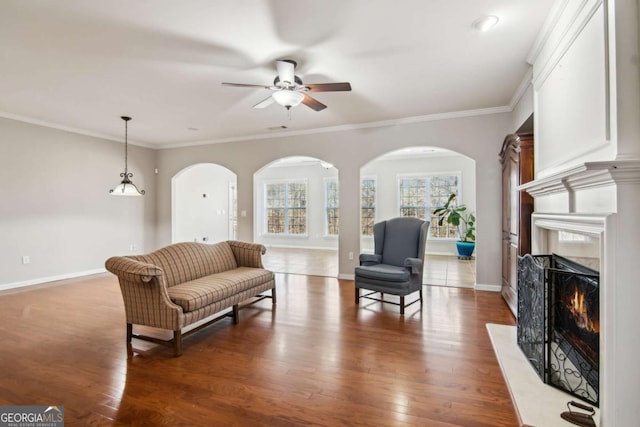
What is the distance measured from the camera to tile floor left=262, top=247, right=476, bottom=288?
5.70 metres

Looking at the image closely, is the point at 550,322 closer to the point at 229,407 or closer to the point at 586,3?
the point at 586,3

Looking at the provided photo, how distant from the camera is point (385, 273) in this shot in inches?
153

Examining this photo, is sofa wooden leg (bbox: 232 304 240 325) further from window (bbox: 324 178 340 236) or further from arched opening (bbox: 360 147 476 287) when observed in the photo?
window (bbox: 324 178 340 236)

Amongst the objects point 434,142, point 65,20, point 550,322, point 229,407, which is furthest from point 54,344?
point 434,142

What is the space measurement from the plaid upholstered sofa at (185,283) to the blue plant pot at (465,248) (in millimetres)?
5610

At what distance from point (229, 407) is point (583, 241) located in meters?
2.52

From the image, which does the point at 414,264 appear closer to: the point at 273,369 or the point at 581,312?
the point at 581,312

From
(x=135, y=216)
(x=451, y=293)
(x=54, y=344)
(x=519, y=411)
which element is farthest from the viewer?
(x=135, y=216)

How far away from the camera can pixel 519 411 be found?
1932 mm

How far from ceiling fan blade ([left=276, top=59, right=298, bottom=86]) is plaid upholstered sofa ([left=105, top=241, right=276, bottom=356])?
209 centimetres

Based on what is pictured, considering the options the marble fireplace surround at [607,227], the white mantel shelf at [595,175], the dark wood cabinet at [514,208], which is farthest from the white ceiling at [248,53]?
the marble fireplace surround at [607,227]

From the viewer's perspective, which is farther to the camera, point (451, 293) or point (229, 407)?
point (451, 293)

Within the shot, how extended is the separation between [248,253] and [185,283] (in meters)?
1.05

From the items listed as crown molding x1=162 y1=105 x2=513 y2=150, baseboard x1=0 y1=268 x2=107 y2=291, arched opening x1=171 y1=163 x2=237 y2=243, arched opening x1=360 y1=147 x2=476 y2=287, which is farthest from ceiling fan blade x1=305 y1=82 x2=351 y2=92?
baseboard x1=0 y1=268 x2=107 y2=291
